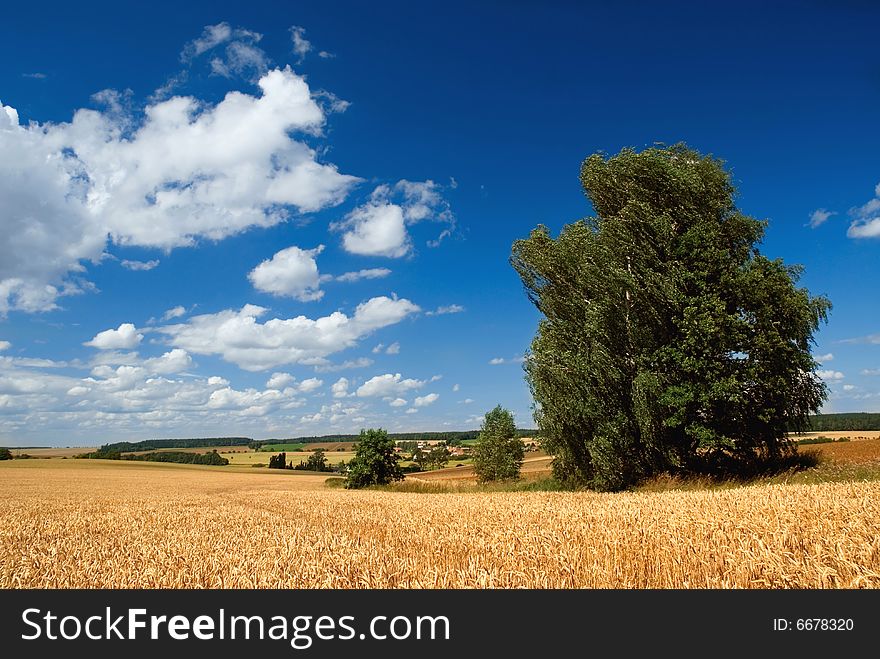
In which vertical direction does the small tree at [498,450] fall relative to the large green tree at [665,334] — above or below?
below

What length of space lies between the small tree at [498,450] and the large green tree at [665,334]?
110 feet

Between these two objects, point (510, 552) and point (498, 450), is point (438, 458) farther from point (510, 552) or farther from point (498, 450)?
point (510, 552)

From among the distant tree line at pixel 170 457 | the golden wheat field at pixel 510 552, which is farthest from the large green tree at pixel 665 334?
the distant tree line at pixel 170 457

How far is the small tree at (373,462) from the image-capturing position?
55094 millimetres

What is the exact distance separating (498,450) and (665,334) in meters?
39.9

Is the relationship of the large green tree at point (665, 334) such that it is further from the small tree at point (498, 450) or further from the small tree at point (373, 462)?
the small tree at point (498, 450)

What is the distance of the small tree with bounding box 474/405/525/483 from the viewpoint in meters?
59.7

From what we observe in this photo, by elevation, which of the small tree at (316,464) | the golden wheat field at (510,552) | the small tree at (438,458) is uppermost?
the golden wheat field at (510,552)

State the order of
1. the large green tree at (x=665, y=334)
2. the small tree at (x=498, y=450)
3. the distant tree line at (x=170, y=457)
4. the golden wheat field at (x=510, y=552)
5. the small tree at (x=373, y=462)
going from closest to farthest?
A: the golden wheat field at (x=510, y=552) → the large green tree at (x=665, y=334) → the small tree at (x=373, y=462) → the small tree at (x=498, y=450) → the distant tree line at (x=170, y=457)

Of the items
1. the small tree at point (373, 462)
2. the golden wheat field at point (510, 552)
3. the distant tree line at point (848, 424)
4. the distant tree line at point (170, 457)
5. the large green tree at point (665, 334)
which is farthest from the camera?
the distant tree line at point (170, 457)

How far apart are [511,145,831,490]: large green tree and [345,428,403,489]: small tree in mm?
31443

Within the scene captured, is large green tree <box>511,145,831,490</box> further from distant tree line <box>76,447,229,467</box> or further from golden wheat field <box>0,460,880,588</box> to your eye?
distant tree line <box>76,447,229,467</box>
